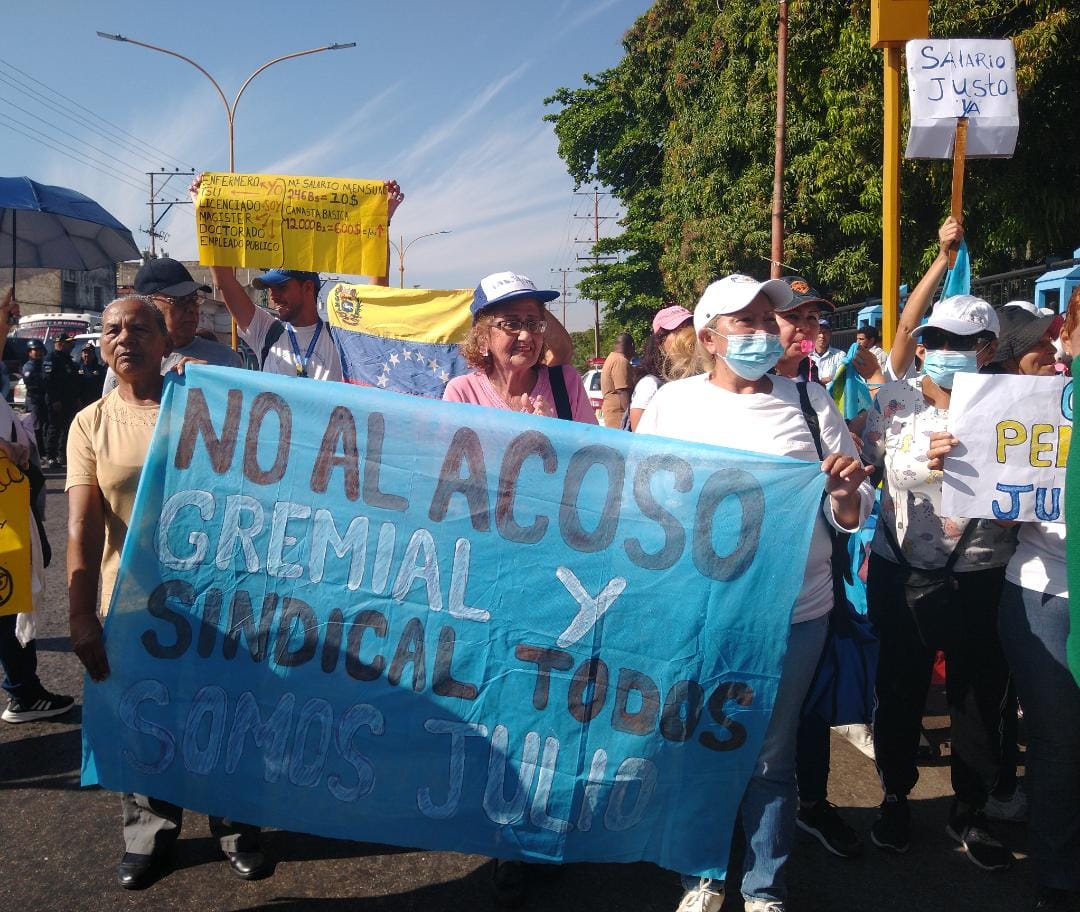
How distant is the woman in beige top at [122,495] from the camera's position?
293cm

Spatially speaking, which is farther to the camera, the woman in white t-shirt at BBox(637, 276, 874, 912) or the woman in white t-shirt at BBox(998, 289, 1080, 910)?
the woman in white t-shirt at BBox(998, 289, 1080, 910)

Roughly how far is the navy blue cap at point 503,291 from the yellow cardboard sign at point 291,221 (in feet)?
6.19

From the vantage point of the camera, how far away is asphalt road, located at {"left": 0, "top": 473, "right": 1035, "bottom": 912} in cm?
291

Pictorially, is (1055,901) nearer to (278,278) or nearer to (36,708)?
(278,278)

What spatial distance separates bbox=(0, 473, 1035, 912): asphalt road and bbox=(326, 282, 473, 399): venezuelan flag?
3000 mm

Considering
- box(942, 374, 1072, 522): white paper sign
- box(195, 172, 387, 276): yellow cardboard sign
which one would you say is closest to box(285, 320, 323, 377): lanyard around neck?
box(195, 172, 387, 276): yellow cardboard sign

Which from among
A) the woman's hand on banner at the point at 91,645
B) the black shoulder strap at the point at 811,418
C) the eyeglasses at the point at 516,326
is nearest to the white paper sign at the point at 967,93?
the black shoulder strap at the point at 811,418

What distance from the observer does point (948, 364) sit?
3193 mm

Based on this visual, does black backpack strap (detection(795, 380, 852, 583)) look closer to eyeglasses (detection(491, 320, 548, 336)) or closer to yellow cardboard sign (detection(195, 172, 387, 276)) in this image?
eyeglasses (detection(491, 320, 548, 336))

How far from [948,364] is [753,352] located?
909 mm

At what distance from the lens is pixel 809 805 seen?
337cm

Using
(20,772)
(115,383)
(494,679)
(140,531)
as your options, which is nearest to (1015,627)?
(494,679)

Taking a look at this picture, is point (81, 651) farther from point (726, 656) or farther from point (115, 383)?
point (726, 656)

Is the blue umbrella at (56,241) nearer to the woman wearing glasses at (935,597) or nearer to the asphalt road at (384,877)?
the asphalt road at (384,877)
